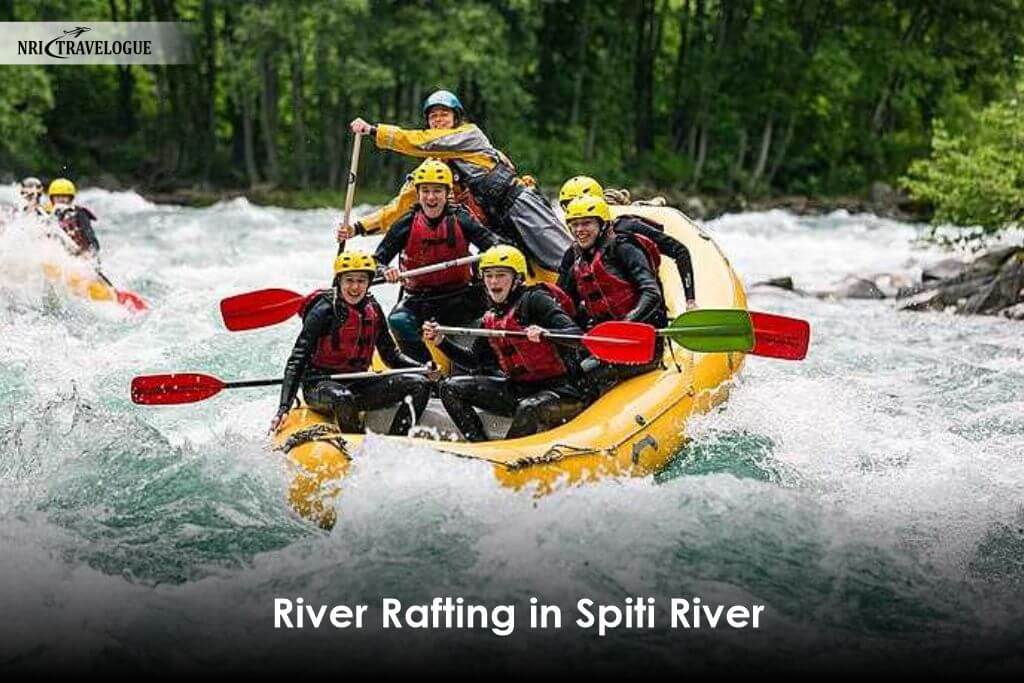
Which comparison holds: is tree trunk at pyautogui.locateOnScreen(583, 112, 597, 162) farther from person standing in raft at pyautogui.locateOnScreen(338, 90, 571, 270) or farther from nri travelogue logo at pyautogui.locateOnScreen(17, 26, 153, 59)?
person standing in raft at pyautogui.locateOnScreen(338, 90, 571, 270)

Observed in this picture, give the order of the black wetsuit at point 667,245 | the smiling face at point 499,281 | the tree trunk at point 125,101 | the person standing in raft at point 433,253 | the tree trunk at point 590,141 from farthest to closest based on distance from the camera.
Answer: the tree trunk at point 590,141, the tree trunk at point 125,101, the black wetsuit at point 667,245, the person standing in raft at point 433,253, the smiling face at point 499,281

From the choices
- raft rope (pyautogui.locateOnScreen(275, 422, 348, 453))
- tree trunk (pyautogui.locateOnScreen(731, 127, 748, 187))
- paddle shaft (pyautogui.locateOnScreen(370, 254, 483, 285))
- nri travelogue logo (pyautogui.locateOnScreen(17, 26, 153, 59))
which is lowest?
tree trunk (pyautogui.locateOnScreen(731, 127, 748, 187))

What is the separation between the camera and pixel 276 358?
941 centimetres

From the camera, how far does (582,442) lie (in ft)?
17.8

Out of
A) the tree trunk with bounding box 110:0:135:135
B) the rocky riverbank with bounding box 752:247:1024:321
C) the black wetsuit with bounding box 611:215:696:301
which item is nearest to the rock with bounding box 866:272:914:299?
the rocky riverbank with bounding box 752:247:1024:321

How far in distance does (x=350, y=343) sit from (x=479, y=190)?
1.61 metres

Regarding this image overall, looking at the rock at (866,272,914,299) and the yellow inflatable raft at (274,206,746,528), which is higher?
the yellow inflatable raft at (274,206,746,528)

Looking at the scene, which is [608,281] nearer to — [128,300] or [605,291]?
[605,291]

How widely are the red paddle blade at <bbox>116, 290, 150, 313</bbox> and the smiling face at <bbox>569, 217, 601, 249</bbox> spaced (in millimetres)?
5754

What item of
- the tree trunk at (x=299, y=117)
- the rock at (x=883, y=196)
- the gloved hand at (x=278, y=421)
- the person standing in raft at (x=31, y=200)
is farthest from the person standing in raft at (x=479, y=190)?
the rock at (x=883, y=196)

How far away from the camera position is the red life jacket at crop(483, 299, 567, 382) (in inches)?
227

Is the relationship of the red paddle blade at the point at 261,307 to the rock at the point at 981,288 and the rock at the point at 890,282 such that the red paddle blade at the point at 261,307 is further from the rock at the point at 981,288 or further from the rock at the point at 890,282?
the rock at the point at 890,282

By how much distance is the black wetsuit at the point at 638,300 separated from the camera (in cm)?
611

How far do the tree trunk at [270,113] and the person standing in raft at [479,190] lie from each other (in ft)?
49.4
